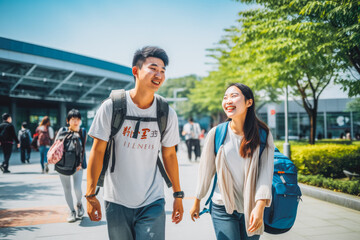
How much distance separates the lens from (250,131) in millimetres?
2273

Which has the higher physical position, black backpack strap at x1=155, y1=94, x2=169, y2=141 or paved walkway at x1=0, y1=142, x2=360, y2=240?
black backpack strap at x1=155, y1=94, x2=169, y2=141

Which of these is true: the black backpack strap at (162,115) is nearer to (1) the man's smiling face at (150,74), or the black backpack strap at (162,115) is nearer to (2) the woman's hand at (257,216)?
(1) the man's smiling face at (150,74)

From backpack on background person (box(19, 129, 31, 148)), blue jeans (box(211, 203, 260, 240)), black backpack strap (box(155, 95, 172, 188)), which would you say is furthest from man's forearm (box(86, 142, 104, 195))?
backpack on background person (box(19, 129, 31, 148))

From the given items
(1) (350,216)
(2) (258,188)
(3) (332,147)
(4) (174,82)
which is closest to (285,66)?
(3) (332,147)

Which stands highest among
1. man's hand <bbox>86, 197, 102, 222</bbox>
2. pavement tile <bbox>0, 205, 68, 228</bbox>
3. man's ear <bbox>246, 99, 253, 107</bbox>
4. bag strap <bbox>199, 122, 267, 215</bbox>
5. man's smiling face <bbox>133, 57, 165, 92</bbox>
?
man's smiling face <bbox>133, 57, 165, 92</bbox>

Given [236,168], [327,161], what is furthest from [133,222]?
[327,161]

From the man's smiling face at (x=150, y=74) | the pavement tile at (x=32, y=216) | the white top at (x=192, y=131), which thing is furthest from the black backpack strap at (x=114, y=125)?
the white top at (x=192, y=131)

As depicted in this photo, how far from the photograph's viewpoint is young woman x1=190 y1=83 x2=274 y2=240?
2.10m

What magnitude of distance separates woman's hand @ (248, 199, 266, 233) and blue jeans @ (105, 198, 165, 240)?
2.12 feet

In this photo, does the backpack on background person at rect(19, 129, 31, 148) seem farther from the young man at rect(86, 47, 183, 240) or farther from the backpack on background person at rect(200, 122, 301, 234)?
the backpack on background person at rect(200, 122, 301, 234)

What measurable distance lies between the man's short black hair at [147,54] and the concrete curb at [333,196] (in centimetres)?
478

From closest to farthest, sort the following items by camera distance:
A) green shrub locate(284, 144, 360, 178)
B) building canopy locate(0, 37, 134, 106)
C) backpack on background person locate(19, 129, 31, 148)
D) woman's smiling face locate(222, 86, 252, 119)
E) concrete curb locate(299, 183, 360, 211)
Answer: woman's smiling face locate(222, 86, 252, 119), concrete curb locate(299, 183, 360, 211), green shrub locate(284, 144, 360, 178), backpack on background person locate(19, 129, 31, 148), building canopy locate(0, 37, 134, 106)

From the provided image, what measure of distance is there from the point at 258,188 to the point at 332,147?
6.79 meters

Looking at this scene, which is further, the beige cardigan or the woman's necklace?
Result: the woman's necklace
